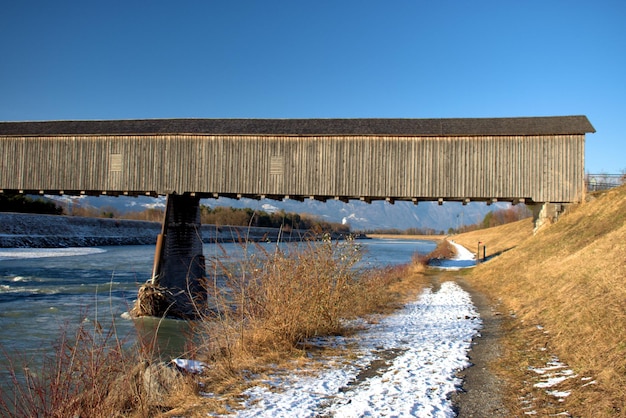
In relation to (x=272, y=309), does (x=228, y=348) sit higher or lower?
lower

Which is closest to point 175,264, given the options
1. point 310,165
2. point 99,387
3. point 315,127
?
point 310,165

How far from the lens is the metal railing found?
22172 mm

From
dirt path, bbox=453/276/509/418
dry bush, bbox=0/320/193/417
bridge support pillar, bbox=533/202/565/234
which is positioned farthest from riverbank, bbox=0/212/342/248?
dry bush, bbox=0/320/193/417

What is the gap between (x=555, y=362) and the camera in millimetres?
6566

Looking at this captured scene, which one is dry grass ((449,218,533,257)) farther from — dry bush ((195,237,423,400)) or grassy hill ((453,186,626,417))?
dry bush ((195,237,423,400))

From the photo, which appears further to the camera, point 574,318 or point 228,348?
point 574,318

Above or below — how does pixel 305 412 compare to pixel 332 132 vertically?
below

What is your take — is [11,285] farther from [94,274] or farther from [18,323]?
A: [18,323]

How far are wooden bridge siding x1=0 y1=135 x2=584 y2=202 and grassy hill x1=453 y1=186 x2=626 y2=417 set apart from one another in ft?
9.67

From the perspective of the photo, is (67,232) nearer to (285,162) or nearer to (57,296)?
(57,296)

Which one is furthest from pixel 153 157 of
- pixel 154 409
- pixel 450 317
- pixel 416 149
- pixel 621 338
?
pixel 621 338

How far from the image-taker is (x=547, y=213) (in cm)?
2194

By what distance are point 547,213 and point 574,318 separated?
15316mm

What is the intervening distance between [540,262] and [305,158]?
9.69m
